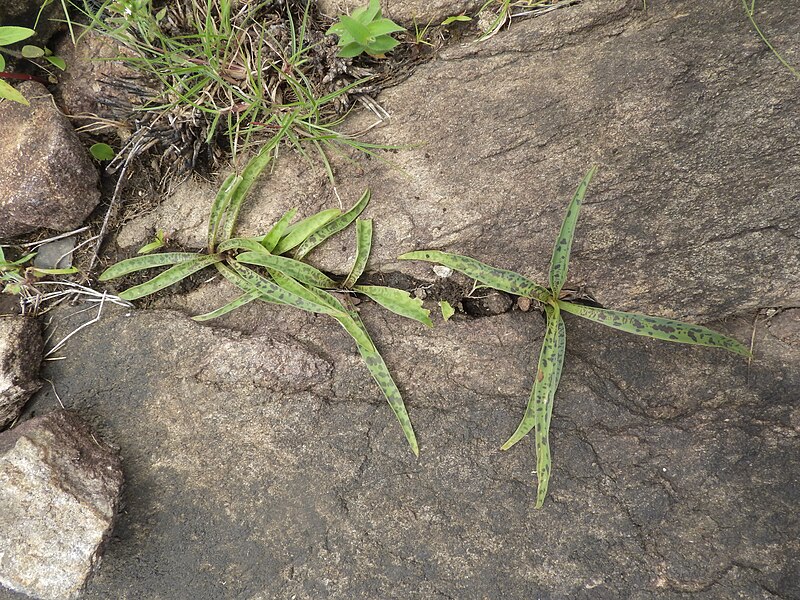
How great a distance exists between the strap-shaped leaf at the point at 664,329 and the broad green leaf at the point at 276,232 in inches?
38.7

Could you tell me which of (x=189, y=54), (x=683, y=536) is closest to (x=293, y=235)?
(x=189, y=54)

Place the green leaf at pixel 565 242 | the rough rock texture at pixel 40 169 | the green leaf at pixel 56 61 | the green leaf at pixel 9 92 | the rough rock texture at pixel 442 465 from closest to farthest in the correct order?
1. the rough rock texture at pixel 442 465
2. the green leaf at pixel 565 242
3. the green leaf at pixel 9 92
4. the rough rock texture at pixel 40 169
5. the green leaf at pixel 56 61

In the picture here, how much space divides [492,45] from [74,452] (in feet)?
5.95

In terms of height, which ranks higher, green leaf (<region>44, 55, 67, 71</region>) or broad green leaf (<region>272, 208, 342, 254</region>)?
green leaf (<region>44, 55, 67, 71</region>)

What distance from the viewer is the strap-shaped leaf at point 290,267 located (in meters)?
1.97

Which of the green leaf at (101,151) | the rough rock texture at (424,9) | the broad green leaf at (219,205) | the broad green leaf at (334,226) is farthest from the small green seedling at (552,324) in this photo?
the green leaf at (101,151)

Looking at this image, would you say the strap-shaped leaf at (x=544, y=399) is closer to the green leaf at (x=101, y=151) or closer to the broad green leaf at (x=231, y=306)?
the broad green leaf at (x=231, y=306)

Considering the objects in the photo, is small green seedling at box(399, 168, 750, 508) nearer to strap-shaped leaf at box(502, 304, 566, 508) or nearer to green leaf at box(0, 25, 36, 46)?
strap-shaped leaf at box(502, 304, 566, 508)

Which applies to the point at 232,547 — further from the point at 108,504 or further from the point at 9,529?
the point at 9,529

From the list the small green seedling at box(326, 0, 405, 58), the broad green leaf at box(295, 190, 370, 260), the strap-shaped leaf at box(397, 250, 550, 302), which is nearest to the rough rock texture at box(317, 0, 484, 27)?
the small green seedling at box(326, 0, 405, 58)

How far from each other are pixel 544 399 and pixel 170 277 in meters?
1.25

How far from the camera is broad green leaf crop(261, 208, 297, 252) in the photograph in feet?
6.61

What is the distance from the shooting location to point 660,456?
5.74 feet

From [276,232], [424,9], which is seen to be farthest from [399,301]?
[424,9]
